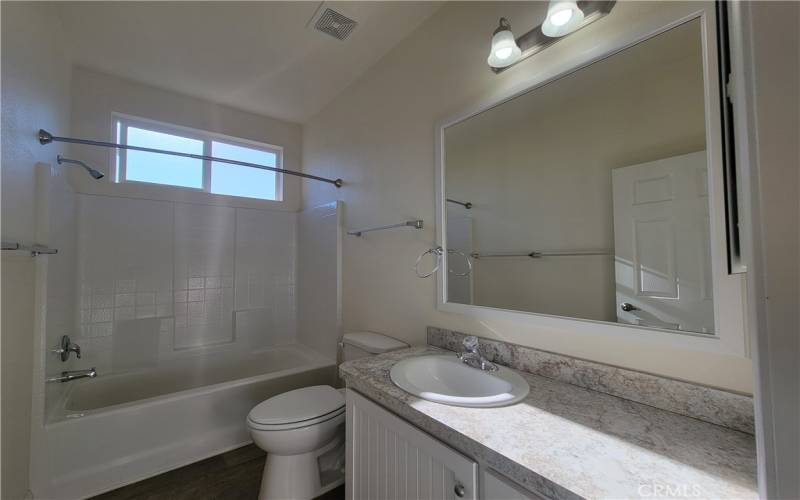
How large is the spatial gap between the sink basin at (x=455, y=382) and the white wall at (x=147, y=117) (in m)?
2.35

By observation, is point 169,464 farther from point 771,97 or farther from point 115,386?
point 771,97

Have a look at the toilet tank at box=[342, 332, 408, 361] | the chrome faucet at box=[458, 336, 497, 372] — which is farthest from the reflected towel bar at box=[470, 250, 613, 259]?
the toilet tank at box=[342, 332, 408, 361]

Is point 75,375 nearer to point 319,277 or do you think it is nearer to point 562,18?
point 319,277

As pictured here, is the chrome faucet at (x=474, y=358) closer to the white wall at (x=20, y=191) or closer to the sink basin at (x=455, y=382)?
the sink basin at (x=455, y=382)

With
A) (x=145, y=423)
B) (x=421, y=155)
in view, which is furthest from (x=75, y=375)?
(x=421, y=155)

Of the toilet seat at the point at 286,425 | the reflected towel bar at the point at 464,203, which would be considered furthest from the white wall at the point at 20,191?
the reflected towel bar at the point at 464,203

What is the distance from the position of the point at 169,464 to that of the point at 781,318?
259 cm

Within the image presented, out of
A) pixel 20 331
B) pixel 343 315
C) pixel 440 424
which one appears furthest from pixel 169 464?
pixel 440 424

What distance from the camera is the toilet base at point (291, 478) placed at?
145 cm

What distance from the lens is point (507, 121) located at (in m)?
1.32

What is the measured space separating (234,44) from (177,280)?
1825mm

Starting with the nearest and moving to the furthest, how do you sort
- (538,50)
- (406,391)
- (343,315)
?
(406,391) → (538,50) → (343,315)

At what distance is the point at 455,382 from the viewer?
121cm

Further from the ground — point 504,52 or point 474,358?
point 504,52
